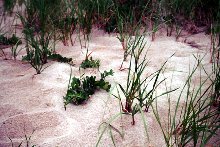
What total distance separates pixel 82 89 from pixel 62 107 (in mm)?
206

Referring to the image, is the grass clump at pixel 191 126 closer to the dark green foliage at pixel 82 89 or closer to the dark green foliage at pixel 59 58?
the dark green foliage at pixel 82 89

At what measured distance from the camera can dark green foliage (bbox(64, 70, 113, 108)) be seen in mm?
1924

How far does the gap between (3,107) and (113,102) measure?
0.82m

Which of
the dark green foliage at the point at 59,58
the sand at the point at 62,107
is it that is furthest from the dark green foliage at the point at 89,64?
the dark green foliage at the point at 59,58

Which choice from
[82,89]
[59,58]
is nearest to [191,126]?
[82,89]

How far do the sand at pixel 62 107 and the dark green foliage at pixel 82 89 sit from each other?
5 centimetres

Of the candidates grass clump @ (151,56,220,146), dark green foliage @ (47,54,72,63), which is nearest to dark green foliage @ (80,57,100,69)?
dark green foliage @ (47,54,72,63)

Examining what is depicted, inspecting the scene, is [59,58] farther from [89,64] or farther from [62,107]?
[62,107]

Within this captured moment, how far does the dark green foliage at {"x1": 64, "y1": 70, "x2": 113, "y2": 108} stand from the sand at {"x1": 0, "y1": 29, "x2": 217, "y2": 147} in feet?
0.15

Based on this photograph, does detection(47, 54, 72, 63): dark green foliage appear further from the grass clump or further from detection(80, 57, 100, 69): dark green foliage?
the grass clump

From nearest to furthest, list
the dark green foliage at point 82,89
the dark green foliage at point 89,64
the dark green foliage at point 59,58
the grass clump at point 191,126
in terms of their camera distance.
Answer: the grass clump at point 191,126
the dark green foliage at point 82,89
the dark green foliage at point 89,64
the dark green foliage at point 59,58

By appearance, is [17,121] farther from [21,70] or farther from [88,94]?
[21,70]

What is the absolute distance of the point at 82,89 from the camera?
2.00 metres

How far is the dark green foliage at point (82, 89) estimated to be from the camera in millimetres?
1924
